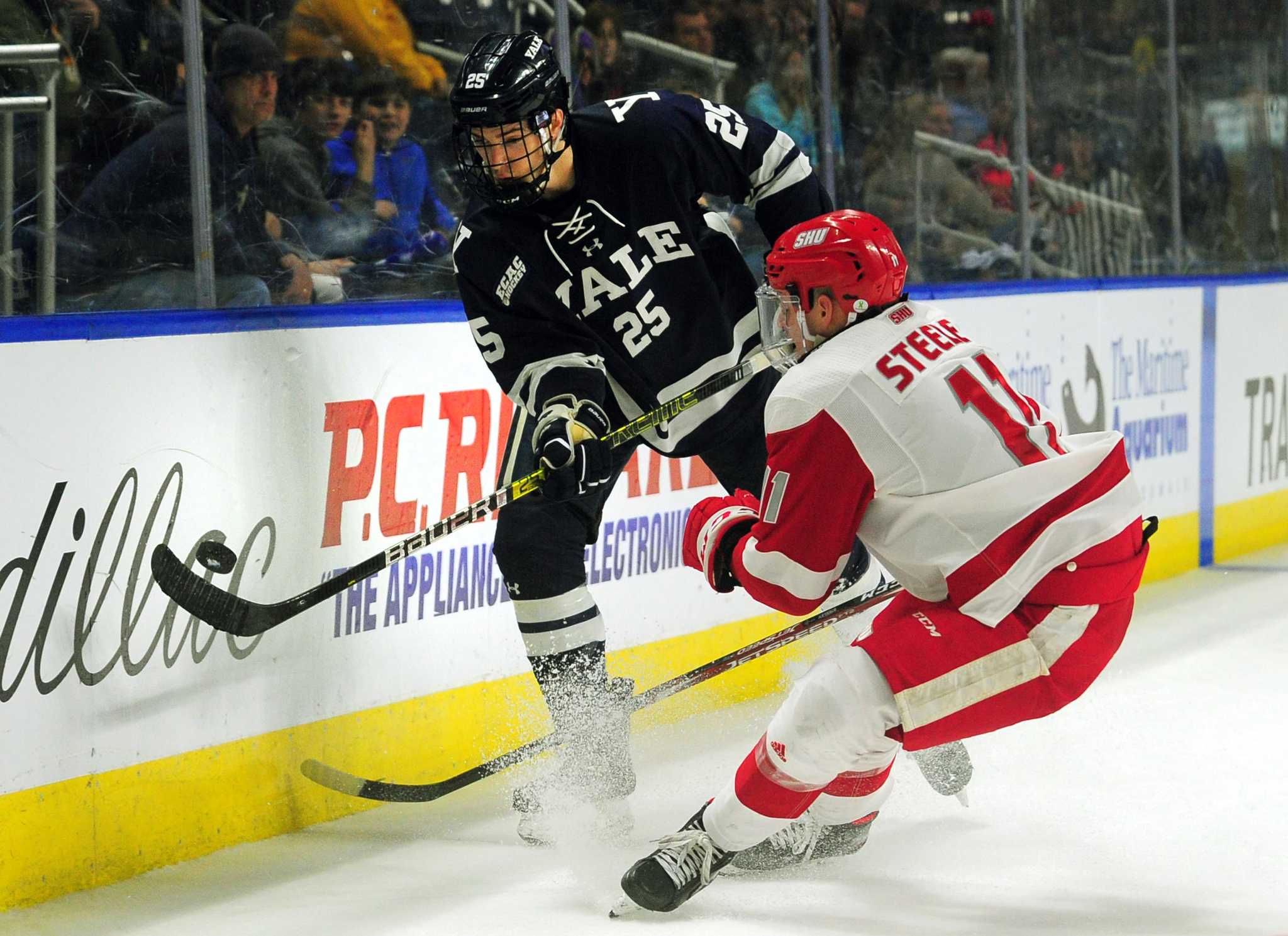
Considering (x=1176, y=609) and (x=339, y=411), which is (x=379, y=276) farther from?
(x=1176, y=609)

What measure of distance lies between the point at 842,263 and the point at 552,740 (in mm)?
1017

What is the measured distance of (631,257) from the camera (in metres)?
2.67

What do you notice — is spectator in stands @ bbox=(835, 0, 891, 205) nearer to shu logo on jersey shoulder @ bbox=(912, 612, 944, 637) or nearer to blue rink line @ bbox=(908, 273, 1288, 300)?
blue rink line @ bbox=(908, 273, 1288, 300)

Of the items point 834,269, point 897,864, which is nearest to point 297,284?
point 834,269

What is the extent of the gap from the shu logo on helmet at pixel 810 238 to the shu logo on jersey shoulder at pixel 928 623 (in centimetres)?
53

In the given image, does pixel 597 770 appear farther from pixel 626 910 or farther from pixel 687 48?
pixel 687 48

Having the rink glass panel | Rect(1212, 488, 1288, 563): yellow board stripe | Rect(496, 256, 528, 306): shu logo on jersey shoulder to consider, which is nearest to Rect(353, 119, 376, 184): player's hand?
the rink glass panel

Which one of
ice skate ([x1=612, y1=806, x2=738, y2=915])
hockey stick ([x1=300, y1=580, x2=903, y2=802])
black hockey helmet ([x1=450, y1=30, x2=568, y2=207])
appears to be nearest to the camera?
ice skate ([x1=612, y1=806, x2=738, y2=915])

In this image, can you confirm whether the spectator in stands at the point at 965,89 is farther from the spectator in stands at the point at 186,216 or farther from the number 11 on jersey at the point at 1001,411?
the number 11 on jersey at the point at 1001,411

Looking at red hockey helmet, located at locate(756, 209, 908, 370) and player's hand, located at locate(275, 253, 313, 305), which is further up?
red hockey helmet, located at locate(756, 209, 908, 370)

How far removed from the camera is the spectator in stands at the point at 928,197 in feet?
15.6

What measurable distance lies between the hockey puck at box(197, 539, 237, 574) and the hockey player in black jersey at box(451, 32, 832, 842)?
47cm

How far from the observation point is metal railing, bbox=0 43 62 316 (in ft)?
8.73

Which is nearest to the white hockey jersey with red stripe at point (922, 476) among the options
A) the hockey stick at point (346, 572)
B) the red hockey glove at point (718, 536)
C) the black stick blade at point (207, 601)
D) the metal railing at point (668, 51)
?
the red hockey glove at point (718, 536)
